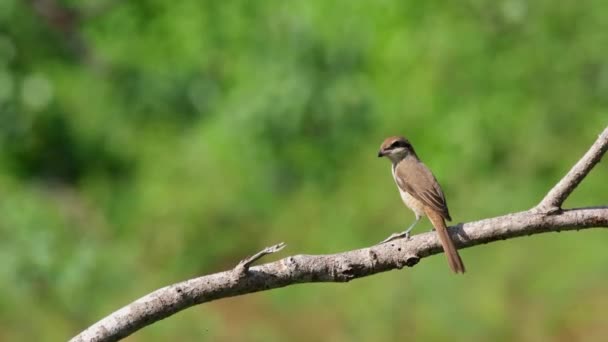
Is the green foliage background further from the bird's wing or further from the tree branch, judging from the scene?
the tree branch

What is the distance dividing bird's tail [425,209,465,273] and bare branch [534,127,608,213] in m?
0.57

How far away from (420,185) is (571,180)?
2.08m

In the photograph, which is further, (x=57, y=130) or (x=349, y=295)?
(x=57, y=130)

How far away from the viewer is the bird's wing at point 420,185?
21.6 feet

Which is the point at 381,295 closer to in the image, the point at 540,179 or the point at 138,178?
the point at 540,179

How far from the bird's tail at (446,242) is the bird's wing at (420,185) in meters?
0.10

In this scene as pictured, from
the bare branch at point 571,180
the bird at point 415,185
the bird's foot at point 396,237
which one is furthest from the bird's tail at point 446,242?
the bare branch at point 571,180

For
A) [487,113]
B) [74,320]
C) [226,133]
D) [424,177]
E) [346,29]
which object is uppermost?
[346,29]

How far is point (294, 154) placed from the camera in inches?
523

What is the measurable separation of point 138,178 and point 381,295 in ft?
14.3

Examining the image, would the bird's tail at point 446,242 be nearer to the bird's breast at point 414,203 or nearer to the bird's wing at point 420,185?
the bird's wing at point 420,185

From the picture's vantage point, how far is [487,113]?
13.0m

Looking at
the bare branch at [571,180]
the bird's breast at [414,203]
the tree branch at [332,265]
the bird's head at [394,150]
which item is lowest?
the tree branch at [332,265]

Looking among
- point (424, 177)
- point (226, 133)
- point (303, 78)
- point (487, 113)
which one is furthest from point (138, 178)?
point (424, 177)
